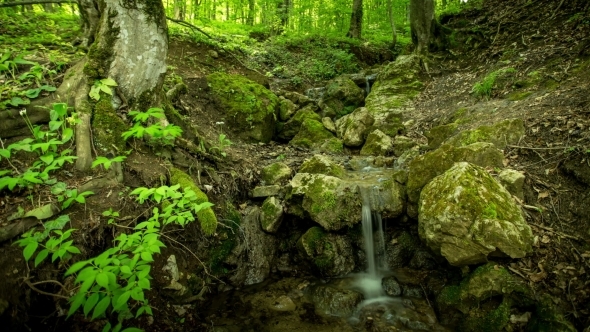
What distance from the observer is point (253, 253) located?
15.5 ft

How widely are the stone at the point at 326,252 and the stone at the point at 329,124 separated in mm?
4137

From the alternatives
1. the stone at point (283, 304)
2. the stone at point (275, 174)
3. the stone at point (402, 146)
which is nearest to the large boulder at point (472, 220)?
the stone at point (283, 304)

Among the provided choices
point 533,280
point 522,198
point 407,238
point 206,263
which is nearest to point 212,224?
point 206,263

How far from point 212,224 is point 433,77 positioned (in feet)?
30.6

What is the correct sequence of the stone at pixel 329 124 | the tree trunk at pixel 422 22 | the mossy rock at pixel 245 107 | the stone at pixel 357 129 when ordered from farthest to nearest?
the tree trunk at pixel 422 22, the stone at pixel 329 124, the stone at pixel 357 129, the mossy rock at pixel 245 107

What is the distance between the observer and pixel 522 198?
3.96 m

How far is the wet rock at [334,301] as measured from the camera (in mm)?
4098

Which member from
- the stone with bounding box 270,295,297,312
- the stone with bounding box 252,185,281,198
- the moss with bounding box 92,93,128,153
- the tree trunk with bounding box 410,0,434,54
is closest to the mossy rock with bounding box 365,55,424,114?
the tree trunk with bounding box 410,0,434,54

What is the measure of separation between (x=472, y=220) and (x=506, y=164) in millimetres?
1555

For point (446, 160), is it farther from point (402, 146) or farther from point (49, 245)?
point (49, 245)

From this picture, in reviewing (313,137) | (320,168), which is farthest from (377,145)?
(320,168)

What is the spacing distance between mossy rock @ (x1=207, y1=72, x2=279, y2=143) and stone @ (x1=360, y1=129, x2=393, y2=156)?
2453 millimetres

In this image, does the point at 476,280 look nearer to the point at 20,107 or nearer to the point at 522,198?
the point at 522,198

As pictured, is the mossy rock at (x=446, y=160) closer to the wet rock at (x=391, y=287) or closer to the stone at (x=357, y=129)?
the wet rock at (x=391, y=287)
